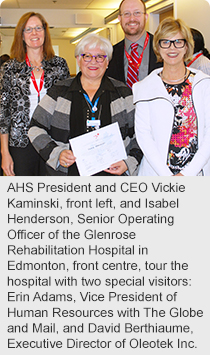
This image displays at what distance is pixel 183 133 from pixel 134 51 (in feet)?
3.08

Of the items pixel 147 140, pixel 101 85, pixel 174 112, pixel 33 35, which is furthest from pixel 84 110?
pixel 33 35

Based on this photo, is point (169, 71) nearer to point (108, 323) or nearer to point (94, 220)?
point (94, 220)

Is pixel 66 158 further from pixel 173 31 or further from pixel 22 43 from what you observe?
pixel 22 43

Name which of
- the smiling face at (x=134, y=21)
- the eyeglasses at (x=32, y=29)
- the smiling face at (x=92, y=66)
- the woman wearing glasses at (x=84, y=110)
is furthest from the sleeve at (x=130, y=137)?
the eyeglasses at (x=32, y=29)

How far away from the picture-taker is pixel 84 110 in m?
2.22

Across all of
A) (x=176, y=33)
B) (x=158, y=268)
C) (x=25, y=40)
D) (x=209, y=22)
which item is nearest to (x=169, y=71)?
(x=176, y=33)

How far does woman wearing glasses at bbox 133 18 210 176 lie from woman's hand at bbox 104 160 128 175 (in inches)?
5.4

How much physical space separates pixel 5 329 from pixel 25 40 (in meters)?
1.88

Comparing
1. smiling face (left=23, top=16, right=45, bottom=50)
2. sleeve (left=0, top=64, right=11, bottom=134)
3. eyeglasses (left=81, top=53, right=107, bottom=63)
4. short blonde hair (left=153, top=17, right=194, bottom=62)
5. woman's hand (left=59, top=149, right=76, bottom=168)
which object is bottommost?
woman's hand (left=59, top=149, right=76, bottom=168)

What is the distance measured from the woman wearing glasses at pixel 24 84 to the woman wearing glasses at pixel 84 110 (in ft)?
1.06

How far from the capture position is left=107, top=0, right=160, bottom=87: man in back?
2.73 metres

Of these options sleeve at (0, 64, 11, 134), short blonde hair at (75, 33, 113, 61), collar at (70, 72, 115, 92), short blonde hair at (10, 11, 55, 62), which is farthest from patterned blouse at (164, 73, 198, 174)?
sleeve at (0, 64, 11, 134)

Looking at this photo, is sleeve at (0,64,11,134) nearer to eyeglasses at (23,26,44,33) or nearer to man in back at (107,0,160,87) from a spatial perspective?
eyeglasses at (23,26,44,33)

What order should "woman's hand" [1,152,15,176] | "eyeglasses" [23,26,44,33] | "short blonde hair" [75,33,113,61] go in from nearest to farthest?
"short blonde hair" [75,33,113,61] → "eyeglasses" [23,26,44,33] → "woman's hand" [1,152,15,176]
